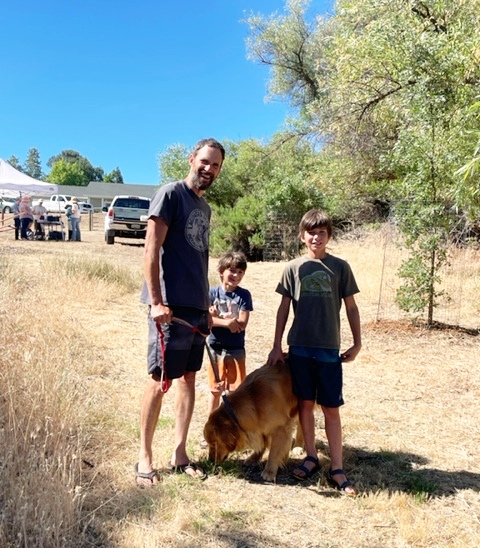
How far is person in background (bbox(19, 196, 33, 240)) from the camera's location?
19.4 meters

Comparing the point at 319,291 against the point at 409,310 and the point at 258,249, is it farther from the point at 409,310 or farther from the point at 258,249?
the point at 258,249

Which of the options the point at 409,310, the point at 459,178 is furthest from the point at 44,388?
the point at 409,310

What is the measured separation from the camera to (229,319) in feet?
12.5

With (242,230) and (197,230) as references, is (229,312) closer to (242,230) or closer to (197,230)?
(197,230)

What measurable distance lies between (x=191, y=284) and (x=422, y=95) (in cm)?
594

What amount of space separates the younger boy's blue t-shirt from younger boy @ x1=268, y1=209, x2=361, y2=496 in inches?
21.1

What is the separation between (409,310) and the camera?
8.38 metres

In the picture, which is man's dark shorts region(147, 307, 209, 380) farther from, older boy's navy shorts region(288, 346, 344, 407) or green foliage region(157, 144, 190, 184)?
green foliage region(157, 144, 190, 184)

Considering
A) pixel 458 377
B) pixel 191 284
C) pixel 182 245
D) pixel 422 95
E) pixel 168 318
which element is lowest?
pixel 458 377

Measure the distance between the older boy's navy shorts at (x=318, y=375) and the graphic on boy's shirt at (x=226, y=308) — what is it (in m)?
0.65

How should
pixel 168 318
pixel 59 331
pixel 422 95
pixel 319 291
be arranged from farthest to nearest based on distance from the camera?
pixel 422 95 < pixel 59 331 < pixel 319 291 < pixel 168 318

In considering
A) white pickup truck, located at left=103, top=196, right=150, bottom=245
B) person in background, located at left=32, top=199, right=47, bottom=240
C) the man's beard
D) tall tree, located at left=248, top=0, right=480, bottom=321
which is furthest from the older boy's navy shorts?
person in background, located at left=32, top=199, right=47, bottom=240

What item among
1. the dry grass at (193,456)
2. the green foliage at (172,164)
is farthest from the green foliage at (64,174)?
the dry grass at (193,456)

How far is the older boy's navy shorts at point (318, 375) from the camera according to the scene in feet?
10.8
